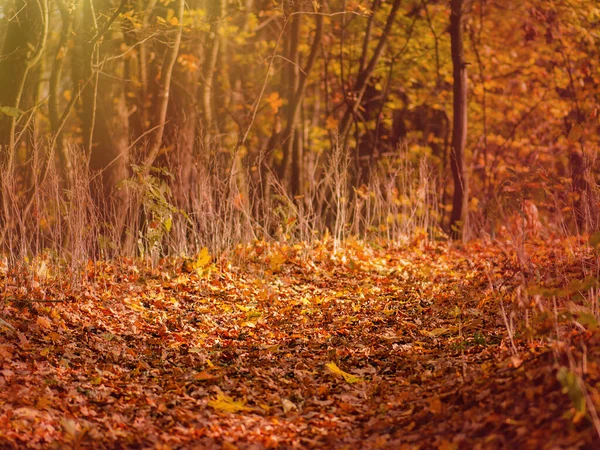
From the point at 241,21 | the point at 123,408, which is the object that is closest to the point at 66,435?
the point at 123,408

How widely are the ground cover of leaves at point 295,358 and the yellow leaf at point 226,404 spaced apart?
2 centimetres

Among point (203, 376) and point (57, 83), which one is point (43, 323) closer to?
point (203, 376)

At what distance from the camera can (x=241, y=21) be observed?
45.2 feet

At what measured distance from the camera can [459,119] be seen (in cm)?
1094

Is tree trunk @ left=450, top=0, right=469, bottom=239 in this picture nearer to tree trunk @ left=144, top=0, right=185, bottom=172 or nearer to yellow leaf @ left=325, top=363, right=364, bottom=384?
tree trunk @ left=144, top=0, right=185, bottom=172

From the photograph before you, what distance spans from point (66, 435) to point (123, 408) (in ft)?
1.94

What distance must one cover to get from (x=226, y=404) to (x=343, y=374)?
3.18 ft

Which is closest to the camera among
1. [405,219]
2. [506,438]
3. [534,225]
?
[506,438]

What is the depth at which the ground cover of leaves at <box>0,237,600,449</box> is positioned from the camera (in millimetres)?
3691

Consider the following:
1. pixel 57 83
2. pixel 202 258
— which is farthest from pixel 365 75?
pixel 202 258

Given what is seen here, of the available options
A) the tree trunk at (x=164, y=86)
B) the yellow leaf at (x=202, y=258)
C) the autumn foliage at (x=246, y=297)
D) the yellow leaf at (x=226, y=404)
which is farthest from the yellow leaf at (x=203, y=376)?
the tree trunk at (x=164, y=86)

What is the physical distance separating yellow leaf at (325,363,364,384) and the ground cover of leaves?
15 millimetres

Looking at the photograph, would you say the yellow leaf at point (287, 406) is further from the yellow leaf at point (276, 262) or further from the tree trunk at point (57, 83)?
the tree trunk at point (57, 83)

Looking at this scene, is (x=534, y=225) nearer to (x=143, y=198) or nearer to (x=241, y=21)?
(x=143, y=198)
